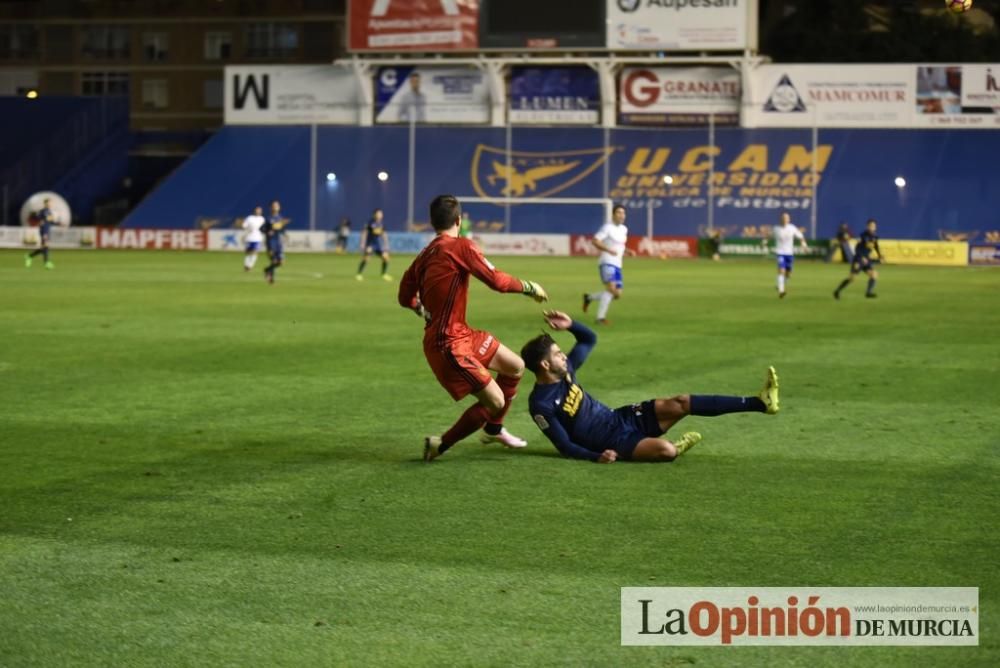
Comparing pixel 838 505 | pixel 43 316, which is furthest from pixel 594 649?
pixel 43 316

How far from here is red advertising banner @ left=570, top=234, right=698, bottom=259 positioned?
203 ft

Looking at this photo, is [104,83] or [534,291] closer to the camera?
[534,291]

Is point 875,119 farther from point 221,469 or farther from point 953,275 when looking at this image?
point 221,469

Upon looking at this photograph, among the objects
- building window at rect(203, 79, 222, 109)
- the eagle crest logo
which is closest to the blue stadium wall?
the eagle crest logo

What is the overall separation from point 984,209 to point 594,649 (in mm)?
58202

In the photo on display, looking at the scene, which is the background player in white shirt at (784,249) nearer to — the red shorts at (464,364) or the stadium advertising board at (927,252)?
the stadium advertising board at (927,252)

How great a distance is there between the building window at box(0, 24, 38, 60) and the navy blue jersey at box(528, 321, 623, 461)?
9239 centimetres

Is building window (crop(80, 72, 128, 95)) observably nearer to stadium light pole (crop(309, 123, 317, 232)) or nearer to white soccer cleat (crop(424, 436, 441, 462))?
stadium light pole (crop(309, 123, 317, 232))

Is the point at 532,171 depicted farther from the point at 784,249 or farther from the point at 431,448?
the point at 431,448

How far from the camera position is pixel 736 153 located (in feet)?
217

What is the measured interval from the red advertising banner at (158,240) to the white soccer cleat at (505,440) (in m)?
54.9

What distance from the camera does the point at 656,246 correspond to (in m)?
62.3

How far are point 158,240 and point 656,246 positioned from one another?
21.3 metres

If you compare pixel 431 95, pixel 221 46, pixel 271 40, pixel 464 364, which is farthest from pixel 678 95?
pixel 464 364
